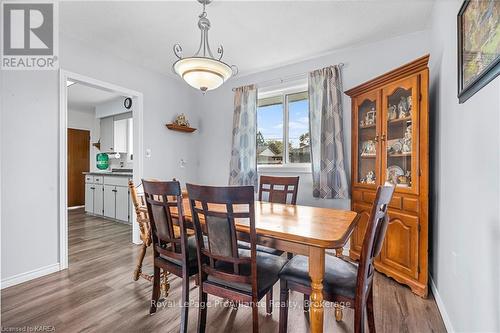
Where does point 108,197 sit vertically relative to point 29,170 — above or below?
below

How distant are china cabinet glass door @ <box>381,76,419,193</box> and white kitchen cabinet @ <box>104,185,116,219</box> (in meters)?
4.56

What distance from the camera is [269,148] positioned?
364 centimetres

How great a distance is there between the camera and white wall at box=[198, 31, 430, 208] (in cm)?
264

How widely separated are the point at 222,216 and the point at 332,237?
57cm

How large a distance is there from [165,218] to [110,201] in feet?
12.4

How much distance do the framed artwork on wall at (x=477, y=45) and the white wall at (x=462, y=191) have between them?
0.06 meters

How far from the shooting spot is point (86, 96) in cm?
491

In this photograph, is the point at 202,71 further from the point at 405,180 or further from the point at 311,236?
the point at 405,180

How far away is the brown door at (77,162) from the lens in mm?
5984

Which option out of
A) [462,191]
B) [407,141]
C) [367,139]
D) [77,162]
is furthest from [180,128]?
[77,162]

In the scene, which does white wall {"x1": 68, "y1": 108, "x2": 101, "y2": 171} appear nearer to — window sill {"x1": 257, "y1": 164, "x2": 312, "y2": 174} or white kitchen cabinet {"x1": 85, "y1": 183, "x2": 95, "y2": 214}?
white kitchen cabinet {"x1": 85, "y1": 183, "x2": 95, "y2": 214}

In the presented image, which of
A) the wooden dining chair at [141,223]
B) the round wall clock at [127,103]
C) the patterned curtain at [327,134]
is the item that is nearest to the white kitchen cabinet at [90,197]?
Answer: the round wall clock at [127,103]

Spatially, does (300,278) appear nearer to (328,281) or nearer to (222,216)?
(328,281)

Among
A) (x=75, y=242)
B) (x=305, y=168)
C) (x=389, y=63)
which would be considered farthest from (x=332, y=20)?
(x=75, y=242)
